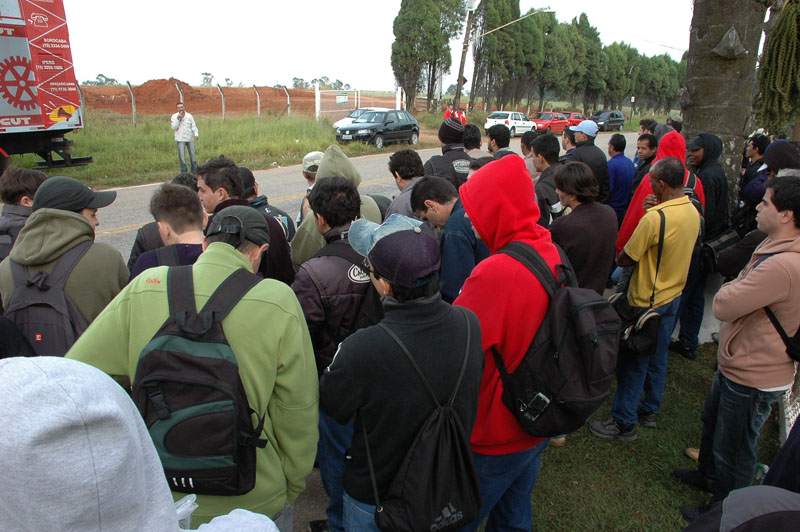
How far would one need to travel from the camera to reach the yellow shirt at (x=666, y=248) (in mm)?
3377

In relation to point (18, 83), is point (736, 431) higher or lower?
lower

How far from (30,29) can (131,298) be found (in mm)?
12033

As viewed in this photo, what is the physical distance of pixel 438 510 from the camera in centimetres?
177

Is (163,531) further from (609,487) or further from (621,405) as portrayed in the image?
(621,405)

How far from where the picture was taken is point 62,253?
2.55m

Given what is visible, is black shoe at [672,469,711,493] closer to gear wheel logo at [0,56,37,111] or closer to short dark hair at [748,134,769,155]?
short dark hair at [748,134,769,155]

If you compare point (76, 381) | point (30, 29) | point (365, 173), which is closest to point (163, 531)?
point (76, 381)

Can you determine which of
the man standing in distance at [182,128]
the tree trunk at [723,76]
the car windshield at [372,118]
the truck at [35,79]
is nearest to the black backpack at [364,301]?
the tree trunk at [723,76]

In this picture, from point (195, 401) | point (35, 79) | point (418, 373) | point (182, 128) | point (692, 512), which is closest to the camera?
point (195, 401)

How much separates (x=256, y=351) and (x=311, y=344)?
33cm

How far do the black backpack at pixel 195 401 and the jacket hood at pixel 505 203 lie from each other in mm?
1210

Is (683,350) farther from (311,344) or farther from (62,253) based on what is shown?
(62,253)

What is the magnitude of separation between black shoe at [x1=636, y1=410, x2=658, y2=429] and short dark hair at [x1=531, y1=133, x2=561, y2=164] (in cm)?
265

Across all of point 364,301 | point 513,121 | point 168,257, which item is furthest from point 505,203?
point 513,121
